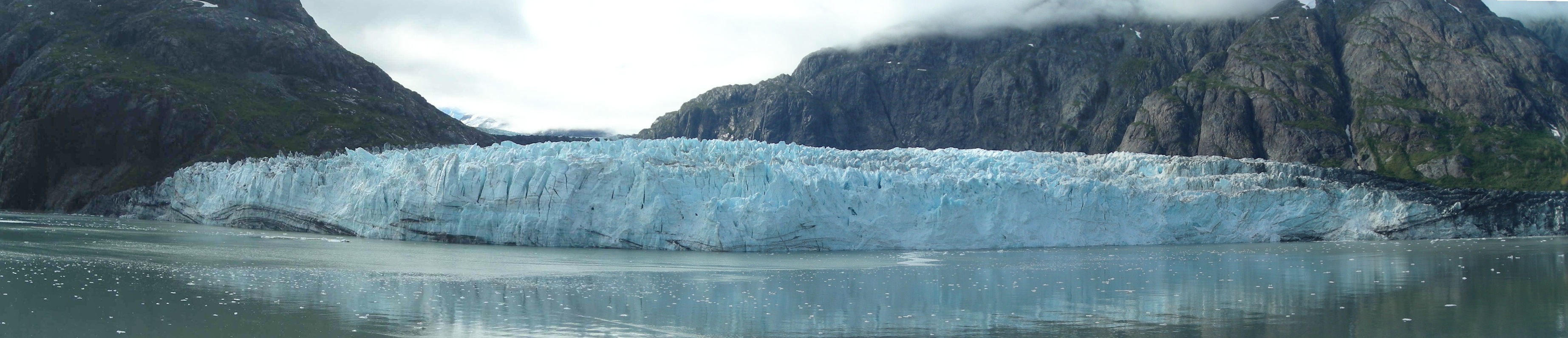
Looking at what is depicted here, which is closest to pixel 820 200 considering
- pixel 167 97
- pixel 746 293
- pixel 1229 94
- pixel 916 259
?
pixel 916 259

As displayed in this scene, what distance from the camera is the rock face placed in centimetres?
6538

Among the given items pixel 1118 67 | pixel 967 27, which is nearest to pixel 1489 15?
pixel 1118 67

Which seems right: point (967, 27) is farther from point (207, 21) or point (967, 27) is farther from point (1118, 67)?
point (207, 21)

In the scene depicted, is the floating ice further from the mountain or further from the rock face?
the mountain

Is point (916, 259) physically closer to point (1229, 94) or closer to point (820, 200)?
point (820, 200)

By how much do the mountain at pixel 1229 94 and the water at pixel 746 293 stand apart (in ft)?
207

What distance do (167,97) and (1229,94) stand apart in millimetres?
83762

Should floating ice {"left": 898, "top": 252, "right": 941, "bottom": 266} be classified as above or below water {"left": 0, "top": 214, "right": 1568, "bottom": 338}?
Result: above

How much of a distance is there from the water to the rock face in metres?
36.6

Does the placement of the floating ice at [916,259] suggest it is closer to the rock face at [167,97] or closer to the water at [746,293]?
the water at [746,293]

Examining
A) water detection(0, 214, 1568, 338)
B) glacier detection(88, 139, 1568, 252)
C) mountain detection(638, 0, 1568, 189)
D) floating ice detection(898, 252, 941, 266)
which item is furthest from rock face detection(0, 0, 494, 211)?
mountain detection(638, 0, 1568, 189)

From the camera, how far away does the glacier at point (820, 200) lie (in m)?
34.8

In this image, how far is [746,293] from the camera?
20.5 meters

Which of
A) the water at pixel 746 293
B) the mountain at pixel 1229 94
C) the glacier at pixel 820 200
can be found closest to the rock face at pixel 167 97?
the glacier at pixel 820 200
